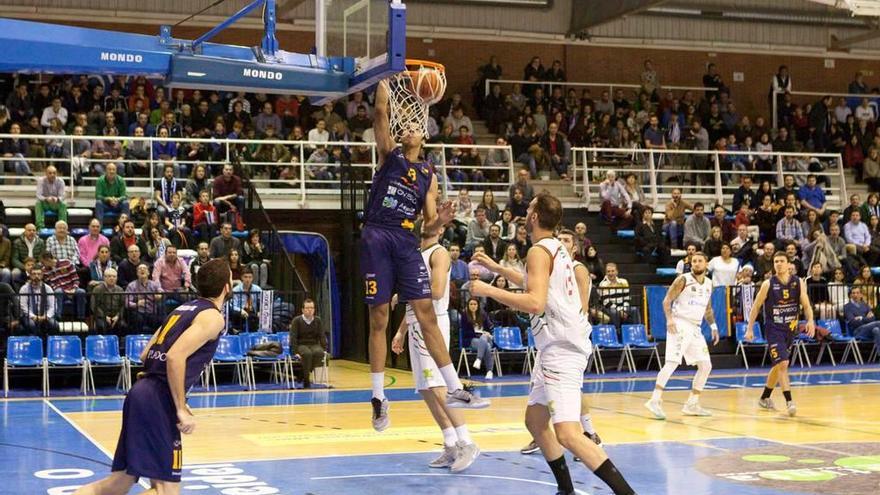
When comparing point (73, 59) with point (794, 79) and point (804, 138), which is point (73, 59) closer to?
point (804, 138)

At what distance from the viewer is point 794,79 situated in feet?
114

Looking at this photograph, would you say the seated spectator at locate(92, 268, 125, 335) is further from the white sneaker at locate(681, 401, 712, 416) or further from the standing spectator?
the white sneaker at locate(681, 401, 712, 416)

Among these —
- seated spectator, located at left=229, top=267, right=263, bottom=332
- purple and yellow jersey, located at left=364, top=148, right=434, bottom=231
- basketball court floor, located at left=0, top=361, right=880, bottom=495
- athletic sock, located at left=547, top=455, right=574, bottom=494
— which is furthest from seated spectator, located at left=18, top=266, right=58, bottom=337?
athletic sock, located at left=547, top=455, right=574, bottom=494

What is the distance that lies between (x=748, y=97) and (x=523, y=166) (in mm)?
10954

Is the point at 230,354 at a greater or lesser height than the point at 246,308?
lesser

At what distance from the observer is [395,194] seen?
30.9 feet

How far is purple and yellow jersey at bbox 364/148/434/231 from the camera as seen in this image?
940 centimetres

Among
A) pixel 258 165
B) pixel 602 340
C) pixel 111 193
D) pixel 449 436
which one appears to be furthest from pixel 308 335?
pixel 449 436

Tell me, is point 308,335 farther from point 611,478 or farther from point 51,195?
point 611,478

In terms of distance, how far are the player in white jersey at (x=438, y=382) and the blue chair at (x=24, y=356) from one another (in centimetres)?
803

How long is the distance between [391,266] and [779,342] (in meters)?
7.57

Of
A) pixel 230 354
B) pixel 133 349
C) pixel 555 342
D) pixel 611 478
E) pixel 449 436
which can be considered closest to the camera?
pixel 611 478

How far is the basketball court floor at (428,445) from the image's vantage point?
1005 centimetres

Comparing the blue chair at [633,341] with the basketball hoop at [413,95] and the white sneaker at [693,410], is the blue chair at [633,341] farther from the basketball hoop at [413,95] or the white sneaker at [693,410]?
the basketball hoop at [413,95]
